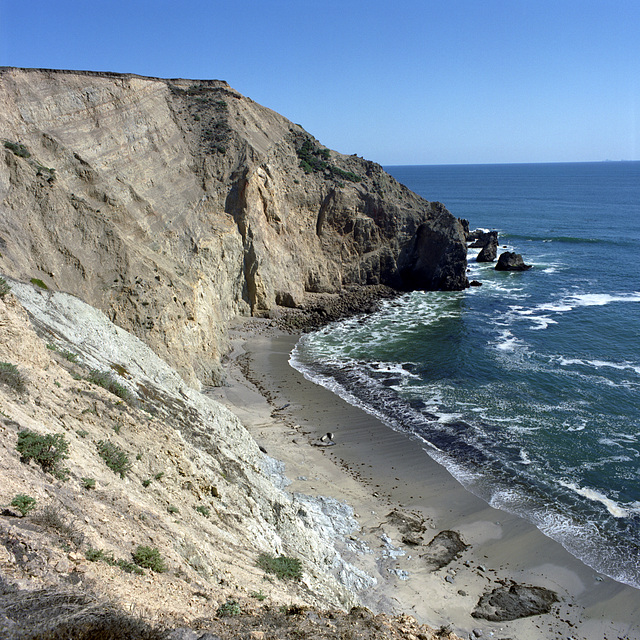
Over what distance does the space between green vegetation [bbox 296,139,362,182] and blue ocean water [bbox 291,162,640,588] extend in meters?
14.2

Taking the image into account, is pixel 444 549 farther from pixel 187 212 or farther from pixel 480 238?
pixel 480 238

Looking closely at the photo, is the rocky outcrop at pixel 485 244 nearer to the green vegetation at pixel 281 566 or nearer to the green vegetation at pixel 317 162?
the green vegetation at pixel 317 162

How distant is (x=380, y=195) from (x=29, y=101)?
107 feet

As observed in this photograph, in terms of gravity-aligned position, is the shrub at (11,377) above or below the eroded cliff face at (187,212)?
below

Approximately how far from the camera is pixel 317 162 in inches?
2063

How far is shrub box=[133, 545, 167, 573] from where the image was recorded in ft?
27.6

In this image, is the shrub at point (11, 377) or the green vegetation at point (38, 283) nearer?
the shrub at point (11, 377)

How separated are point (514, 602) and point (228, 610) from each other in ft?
38.9

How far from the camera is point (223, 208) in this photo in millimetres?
40406

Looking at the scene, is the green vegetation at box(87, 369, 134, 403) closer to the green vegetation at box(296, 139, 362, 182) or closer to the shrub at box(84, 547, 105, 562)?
the shrub at box(84, 547, 105, 562)

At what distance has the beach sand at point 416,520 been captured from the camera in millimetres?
15469

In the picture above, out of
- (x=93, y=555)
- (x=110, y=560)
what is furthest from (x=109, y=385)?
(x=93, y=555)

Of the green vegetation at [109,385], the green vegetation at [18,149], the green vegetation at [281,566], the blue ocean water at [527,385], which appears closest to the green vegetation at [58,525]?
the green vegetation at [281,566]

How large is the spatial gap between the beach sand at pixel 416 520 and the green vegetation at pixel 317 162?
92.1 ft
